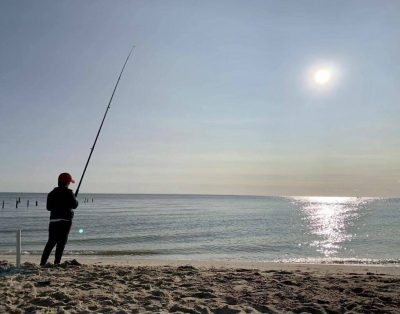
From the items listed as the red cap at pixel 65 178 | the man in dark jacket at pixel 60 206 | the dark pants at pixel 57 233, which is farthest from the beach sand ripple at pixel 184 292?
the red cap at pixel 65 178

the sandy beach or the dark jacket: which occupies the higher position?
the dark jacket

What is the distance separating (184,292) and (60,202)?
3830mm

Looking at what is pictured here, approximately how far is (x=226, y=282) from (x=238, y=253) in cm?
1198

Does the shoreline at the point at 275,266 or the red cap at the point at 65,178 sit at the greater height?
the red cap at the point at 65,178

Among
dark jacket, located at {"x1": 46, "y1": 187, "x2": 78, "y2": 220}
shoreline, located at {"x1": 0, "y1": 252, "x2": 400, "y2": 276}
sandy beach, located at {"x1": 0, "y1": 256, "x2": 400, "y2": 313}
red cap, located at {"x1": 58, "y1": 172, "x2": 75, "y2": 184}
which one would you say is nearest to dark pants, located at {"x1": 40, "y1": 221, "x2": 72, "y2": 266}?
dark jacket, located at {"x1": 46, "y1": 187, "x2": 78, "y2": 220}

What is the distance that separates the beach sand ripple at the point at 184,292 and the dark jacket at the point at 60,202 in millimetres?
1246

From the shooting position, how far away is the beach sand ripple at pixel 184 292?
5863mm

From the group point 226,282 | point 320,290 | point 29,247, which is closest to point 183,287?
point 226,282

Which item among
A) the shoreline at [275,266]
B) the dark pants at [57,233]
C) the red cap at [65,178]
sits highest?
the red cap at [65,178]

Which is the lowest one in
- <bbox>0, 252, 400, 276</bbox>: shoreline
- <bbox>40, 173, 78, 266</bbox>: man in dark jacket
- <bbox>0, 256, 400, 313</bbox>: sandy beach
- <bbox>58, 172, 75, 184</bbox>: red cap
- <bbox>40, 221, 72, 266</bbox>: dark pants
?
<bbox>0, 252, 400, 276</bbox>: shoreline

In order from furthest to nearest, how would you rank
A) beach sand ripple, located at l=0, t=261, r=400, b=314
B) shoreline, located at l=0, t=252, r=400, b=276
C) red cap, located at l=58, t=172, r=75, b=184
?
shoreline, located at l=0, t=252, r=400, b=276 < red cap, located at l=58, t=172, r=75, b=184 < beach sand ripple, located at l=0, t=261, r=400, b=314

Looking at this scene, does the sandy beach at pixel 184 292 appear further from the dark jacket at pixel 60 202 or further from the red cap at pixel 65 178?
the red cap at pixel 65 178

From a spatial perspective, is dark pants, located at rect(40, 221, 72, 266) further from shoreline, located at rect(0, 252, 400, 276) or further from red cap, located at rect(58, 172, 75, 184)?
shoreline, located at rect(0, 252, 400, 276)

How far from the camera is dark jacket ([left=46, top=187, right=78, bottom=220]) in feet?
29.2
